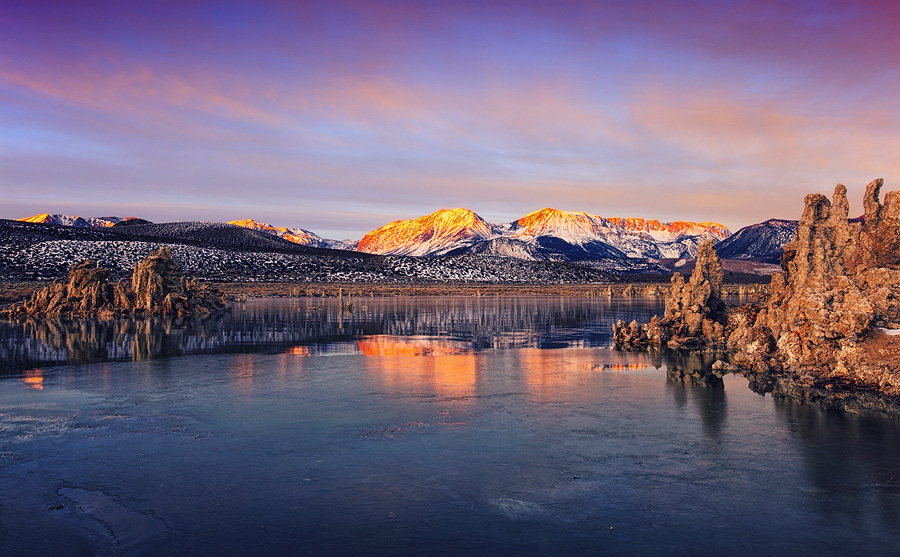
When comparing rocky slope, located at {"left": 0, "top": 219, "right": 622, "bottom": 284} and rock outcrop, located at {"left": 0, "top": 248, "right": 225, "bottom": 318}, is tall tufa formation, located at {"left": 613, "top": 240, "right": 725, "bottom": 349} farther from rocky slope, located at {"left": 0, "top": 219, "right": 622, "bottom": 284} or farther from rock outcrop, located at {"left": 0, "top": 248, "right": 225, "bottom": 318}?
rocky slope, located at {"left": 0, "top": 219, "right": 622, "bottom": 284}

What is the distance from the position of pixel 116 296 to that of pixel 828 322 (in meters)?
51.5

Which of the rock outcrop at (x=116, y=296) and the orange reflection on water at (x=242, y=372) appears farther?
the rock outcrop at (x=116, y=296)

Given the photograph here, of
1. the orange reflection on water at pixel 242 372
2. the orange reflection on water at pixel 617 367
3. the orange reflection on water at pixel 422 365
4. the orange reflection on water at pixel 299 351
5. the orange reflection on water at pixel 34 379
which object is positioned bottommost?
the orange reflection on water at pixel 617 367

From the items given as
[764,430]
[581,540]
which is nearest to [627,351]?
[764,430]

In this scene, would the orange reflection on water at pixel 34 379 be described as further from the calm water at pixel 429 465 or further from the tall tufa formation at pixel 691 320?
the tall tufa formation at pixel 691 320

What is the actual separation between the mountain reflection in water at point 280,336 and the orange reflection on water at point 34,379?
0.86 meters

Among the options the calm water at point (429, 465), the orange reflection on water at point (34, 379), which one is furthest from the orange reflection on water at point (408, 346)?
the orange reflection on water at point (34, 379)

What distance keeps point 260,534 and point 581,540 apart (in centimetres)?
453

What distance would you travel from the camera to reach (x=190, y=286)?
59625 millimetres

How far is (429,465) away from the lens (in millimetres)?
11719

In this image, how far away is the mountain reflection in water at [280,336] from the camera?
93.4ft

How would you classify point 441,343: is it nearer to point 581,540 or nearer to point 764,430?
point 764,430

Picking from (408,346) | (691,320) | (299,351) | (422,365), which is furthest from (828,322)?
(299,351)

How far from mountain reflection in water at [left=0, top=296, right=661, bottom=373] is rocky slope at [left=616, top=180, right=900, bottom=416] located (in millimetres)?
7199
